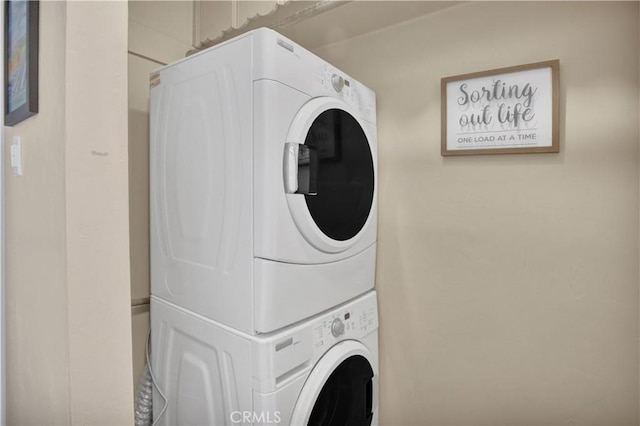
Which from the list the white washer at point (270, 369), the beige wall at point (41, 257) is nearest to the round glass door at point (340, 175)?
the white washer at point (270, 369)

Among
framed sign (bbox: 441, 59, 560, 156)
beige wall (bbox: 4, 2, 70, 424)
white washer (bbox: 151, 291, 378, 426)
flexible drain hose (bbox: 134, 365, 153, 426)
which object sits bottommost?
flexible drain hose (bbox: 134, 365, 153, 426)

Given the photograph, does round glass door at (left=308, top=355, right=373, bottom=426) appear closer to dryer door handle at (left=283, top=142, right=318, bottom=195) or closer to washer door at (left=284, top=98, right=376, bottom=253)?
washer door at (left=284, top=98, right=376, bottom=253)

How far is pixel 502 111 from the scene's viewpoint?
155cm

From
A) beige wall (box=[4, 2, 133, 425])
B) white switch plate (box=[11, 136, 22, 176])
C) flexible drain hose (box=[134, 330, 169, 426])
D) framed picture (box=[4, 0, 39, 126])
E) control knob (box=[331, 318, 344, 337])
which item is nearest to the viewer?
beige wall (box=[4, 2, 133, 425])

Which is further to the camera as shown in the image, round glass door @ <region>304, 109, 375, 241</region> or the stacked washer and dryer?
round glass door @ <region>304, 109, 375, 241</region>

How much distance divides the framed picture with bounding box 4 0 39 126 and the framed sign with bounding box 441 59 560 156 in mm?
1470

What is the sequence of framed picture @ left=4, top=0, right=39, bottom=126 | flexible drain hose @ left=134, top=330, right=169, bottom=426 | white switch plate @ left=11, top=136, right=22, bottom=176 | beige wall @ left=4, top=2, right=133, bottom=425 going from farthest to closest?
flexible drain hose @ left=134, top=330, right=169, bottom=426
white switch plate @ left=11, top=136, right=22, bottom=176
framed picture @ left=4, top=0, right=39, bottom=126
beige wall @ left=4, top=2, right=133, bottom=425

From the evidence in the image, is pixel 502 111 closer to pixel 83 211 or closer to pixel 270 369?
pixel 270 369

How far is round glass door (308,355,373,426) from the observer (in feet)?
4.88

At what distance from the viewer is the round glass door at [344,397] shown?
4.88 feet

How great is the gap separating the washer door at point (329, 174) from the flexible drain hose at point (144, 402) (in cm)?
107

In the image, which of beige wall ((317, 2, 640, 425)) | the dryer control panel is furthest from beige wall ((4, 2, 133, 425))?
beige wall ((317, 2, 640, 425))

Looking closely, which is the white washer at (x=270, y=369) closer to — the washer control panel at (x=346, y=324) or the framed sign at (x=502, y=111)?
the washer control panel at (x=346, y=324)

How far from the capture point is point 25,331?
1.19 meters
